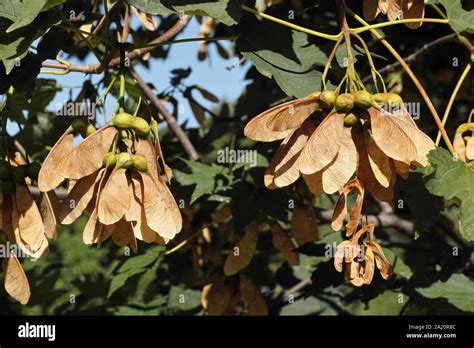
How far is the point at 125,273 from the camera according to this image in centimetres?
216

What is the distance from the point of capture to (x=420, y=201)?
1.47 metres

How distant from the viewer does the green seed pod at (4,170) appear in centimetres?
151

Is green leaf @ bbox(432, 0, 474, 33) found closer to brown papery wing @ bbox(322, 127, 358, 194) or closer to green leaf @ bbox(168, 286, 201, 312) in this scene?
brown papery wing @ bbox(322, 127, 358, 194)

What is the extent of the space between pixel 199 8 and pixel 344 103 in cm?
35

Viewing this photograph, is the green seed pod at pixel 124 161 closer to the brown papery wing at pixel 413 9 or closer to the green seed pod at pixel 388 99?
the green seed pod at pixel 388 99

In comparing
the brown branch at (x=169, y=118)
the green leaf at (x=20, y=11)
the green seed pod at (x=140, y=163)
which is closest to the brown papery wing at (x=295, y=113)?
the green seed pod at (x=140, y=163)

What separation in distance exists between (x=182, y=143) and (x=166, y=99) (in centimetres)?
27

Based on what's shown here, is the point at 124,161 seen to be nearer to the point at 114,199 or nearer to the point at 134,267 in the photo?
the point at 114,199

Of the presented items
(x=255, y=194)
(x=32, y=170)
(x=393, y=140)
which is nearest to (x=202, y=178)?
(x=255, y=194)

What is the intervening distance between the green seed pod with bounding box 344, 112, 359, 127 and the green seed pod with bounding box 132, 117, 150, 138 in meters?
0.33

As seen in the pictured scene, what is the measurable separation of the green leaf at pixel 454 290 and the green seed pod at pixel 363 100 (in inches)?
30.5

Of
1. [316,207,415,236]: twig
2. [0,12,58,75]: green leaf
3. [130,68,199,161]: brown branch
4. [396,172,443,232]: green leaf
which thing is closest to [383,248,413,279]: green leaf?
[316,207,415,236]: twig

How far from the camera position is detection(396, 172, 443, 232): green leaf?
1466 mm

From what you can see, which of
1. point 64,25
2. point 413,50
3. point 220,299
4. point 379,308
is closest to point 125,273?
point 220,299
